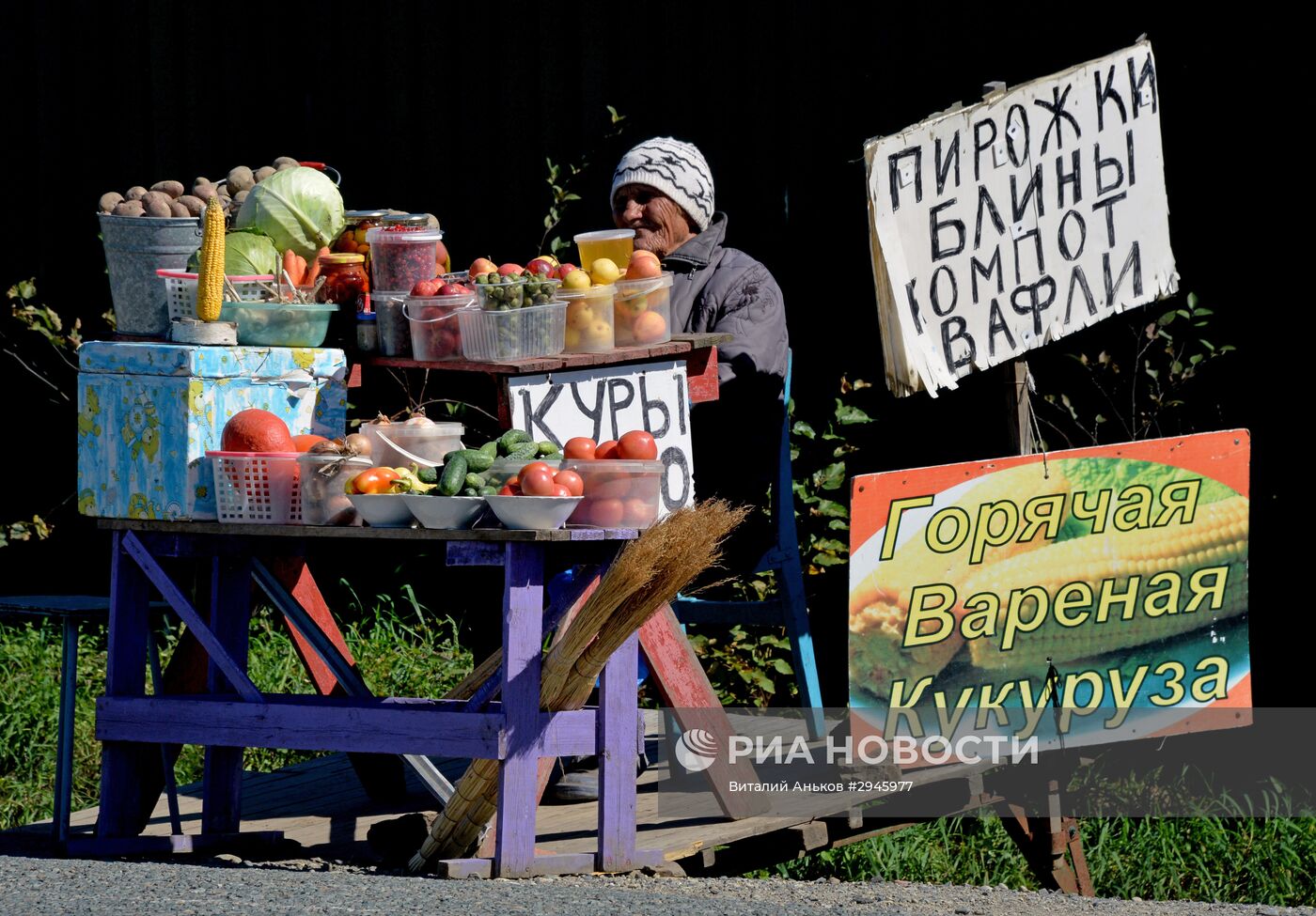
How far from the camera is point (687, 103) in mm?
7348

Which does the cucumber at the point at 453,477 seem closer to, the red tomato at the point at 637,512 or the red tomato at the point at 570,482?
the red tomato at the point at 570,482

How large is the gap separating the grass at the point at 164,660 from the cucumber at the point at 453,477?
9.29 ft

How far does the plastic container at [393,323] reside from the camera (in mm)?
4938

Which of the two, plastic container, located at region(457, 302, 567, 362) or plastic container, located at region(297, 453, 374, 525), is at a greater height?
plastic container, located at region(457, 302, 567, 362)

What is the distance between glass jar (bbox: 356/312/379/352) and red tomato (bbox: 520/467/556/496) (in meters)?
0.76

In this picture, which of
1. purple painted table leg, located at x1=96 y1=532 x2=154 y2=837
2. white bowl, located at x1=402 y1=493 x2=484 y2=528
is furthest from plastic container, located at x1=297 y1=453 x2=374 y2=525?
purple painted table leg, located at x1=96 y1=532 x2=154 y2=837

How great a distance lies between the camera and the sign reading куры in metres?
4.89

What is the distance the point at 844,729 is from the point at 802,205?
2.14m

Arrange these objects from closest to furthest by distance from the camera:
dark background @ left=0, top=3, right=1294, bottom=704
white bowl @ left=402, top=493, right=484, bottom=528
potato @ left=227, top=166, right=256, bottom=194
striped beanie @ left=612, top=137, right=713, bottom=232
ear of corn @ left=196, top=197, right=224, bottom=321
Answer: white bowl @ left=402, top=493, right=484, bottom=528, ear of corn @ left=196, top=197, right=224, bottom=321, potato @ left=227, top=166, right=256, bottom=194, striped beanie @ left=612, top=137, right=713, bottom=232, dark background @ left=0, top=3, right=1294, bottom=704

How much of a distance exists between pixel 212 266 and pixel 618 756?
1.56m

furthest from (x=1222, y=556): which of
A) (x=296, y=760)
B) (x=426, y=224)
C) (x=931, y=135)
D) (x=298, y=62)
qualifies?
(x=298, y=62)

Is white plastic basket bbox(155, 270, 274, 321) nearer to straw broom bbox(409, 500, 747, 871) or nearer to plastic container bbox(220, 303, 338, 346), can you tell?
plastic container bbox(220, 303, 338, 346)

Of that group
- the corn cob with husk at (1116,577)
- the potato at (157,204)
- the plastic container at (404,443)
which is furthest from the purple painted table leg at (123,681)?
the corn cob with husk at (1116,577)

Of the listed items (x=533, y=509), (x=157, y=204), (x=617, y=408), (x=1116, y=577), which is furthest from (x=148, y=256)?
(x=1116, y=577)
